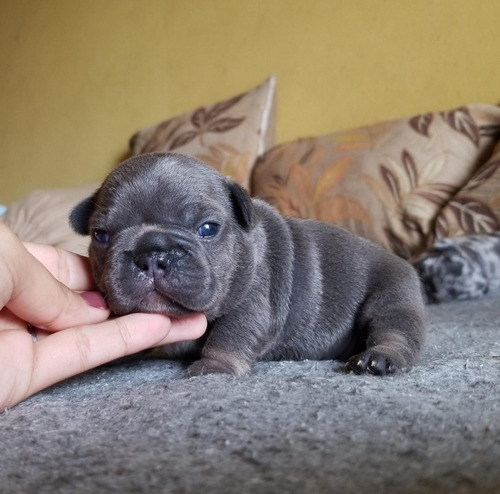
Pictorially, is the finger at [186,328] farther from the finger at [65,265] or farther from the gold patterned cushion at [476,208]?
the gold patterned cushion at [476,208]

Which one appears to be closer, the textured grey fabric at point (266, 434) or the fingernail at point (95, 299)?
the textured grey fabric at point (266, 434)

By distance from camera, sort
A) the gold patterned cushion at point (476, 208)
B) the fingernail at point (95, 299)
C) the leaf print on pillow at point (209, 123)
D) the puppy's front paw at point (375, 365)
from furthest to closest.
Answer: the leaf print on pillow at point (209, 123) < the gold patterned cushion at point (476, 208) < the fingernail at point (95, 299) < the puppy's front paw at point (375, 365)

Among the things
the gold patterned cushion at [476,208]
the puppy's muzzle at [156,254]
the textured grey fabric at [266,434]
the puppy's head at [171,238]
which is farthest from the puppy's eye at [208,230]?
the gold patterned cushion at [476,208]

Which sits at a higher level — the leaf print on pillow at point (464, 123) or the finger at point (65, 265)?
the leaf print on pillow at point (464, 123)

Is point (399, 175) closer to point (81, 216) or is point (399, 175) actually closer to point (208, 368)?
point (81, 216)

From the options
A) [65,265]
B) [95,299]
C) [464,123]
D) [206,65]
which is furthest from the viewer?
[206,65]

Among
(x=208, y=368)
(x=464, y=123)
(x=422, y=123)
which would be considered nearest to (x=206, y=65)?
(x=422, y=123)

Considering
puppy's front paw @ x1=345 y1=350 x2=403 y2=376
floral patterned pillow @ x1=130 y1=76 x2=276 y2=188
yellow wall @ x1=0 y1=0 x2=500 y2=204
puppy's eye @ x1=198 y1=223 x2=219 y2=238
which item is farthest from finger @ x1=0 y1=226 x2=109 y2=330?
yellow wall @ x1=0 y1=0 x2=500 y2=204

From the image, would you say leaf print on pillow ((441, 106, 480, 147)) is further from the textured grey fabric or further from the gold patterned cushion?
the textured grey fabric
